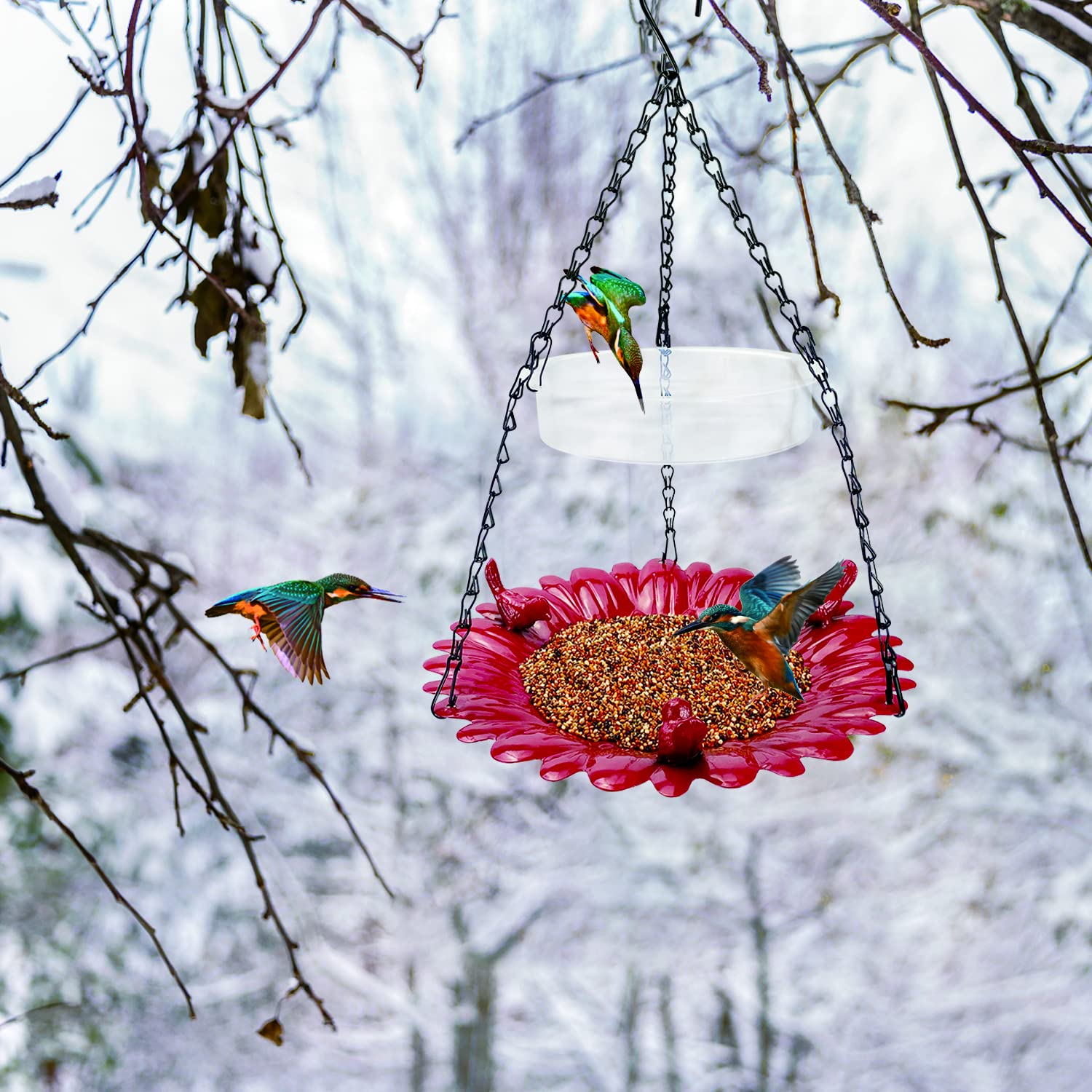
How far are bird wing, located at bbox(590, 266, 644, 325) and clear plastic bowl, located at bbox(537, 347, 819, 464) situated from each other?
0.10 metres

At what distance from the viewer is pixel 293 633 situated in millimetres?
798

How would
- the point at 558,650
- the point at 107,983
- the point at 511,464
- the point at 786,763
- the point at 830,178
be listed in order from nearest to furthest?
1. the point at 786,763
2. the point at 558,650
3. the point at 830,178
4. the point at 107,983
5. the point at 511,464

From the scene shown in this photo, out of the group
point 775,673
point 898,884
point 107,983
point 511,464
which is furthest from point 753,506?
point 107,983

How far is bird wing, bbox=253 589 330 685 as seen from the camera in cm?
79

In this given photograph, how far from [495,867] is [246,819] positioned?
24.9 inches

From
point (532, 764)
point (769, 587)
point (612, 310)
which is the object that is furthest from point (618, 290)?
point (532, 764)

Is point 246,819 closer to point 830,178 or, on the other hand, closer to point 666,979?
point 666,979

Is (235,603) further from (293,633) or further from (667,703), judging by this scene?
(667,703)

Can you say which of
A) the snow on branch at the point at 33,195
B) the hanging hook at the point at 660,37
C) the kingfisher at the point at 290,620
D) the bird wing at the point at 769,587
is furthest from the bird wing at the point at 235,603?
the hanging hook at the point at 660,37

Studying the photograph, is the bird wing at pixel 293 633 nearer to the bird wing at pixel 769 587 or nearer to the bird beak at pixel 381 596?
the bird beak at pixel 381 596

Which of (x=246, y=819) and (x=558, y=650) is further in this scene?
(x=246, y=819)

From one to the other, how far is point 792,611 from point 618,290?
0.32 meters

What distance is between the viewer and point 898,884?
247 centimetres

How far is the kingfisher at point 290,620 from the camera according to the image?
789 mm
